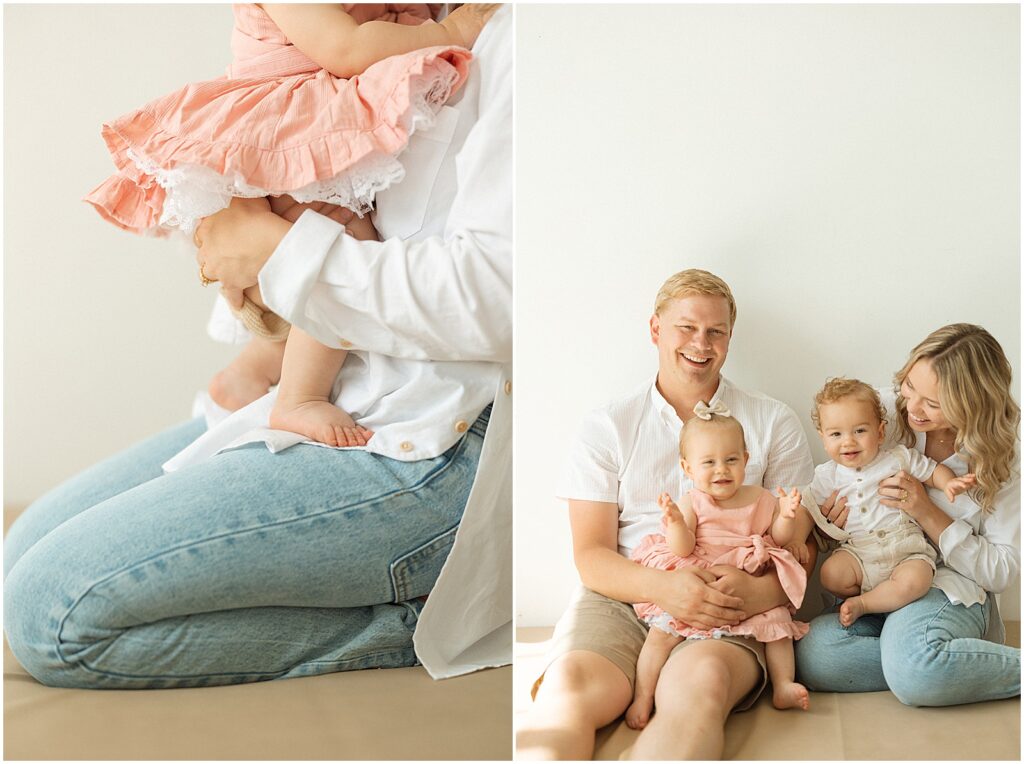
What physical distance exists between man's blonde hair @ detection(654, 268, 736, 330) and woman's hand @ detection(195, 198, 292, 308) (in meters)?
0.49

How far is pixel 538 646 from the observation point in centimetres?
112

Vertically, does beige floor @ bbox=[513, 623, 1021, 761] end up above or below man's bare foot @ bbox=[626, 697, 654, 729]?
below

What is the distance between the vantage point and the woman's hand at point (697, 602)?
1.09 metres

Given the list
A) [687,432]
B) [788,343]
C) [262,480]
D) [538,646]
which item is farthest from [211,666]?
[788,343]

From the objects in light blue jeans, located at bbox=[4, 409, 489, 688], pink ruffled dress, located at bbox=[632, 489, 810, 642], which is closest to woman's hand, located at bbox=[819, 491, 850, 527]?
pink ruffled dress, located at bbox=[632, 489, 810, 642]

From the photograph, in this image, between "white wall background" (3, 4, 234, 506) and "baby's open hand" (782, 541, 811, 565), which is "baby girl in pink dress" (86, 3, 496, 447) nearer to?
"white wall background" (3, 4, 234, 506)

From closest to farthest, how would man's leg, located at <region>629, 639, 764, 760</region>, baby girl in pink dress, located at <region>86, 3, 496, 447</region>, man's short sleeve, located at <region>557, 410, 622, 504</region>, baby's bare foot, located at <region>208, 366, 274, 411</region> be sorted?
1. man's leg, located at <region>629, 639, 764, 760</region>
2. baby girl in pink dress, located at <region>86, 3, 496, 447</region>
3. man's short sleeve, located at <region>557, 410, 622, 504</region>
4. baby's bare foot, located at <region>208, 366, 274, 411</region>

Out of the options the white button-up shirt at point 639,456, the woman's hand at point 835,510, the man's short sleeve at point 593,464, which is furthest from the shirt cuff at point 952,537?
the man's short sleeve at point 593,464

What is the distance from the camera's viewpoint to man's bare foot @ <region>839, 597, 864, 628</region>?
45.1 inches

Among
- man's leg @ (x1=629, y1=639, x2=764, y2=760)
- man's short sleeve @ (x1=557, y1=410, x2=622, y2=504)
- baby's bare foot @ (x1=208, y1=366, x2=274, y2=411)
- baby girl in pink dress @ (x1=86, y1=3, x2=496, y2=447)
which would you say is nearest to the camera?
man's leg @ (x1=629, y1=639, x2=764, y2=760)

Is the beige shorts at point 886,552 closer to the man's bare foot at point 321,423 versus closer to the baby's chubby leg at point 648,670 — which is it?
the baby's chubby leg at point 648,670

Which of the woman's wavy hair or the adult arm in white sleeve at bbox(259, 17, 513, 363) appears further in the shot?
the woman's wavy hair

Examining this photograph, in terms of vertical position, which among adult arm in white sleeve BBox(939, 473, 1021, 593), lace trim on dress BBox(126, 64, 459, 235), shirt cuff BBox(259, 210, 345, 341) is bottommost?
adult arm in white sleeve BBox(939, 473, 1021, 593)

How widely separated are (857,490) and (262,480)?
0.78 m
